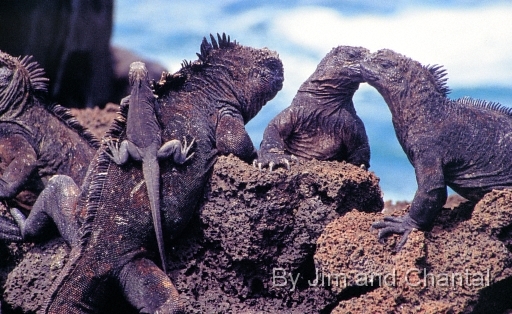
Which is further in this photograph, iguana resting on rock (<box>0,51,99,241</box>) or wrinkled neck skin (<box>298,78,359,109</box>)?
iguana resting on rock (<box>0,51,99,241</box>)

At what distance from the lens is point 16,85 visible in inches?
213

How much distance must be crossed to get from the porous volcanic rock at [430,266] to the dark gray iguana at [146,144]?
109cm

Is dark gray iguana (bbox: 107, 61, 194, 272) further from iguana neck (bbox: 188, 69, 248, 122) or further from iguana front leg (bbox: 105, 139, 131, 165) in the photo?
iguana neck (bbox: 188, 69, 248, 122)

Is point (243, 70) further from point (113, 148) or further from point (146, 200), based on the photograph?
point (146, 200)

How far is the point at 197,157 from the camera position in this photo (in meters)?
4.27

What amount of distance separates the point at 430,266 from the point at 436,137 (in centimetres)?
82

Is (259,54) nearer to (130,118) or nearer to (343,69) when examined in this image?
(343,69)

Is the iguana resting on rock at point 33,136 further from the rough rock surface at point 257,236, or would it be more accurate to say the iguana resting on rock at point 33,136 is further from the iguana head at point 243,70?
the rough rock surface at point 257,236

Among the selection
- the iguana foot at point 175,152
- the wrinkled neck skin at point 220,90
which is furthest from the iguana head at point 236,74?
the iguana foot at point 175,152

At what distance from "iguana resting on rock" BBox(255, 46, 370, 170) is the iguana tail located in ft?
2.72

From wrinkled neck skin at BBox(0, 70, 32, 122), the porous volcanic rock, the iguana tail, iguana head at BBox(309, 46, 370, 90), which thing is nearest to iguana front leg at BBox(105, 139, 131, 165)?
the iguana tail

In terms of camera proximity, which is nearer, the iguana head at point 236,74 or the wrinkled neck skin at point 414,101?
the wrinkled neck skin at point 414,101

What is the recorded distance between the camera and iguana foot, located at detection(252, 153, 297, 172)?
4.18 metres

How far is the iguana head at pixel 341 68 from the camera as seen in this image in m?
4.37
